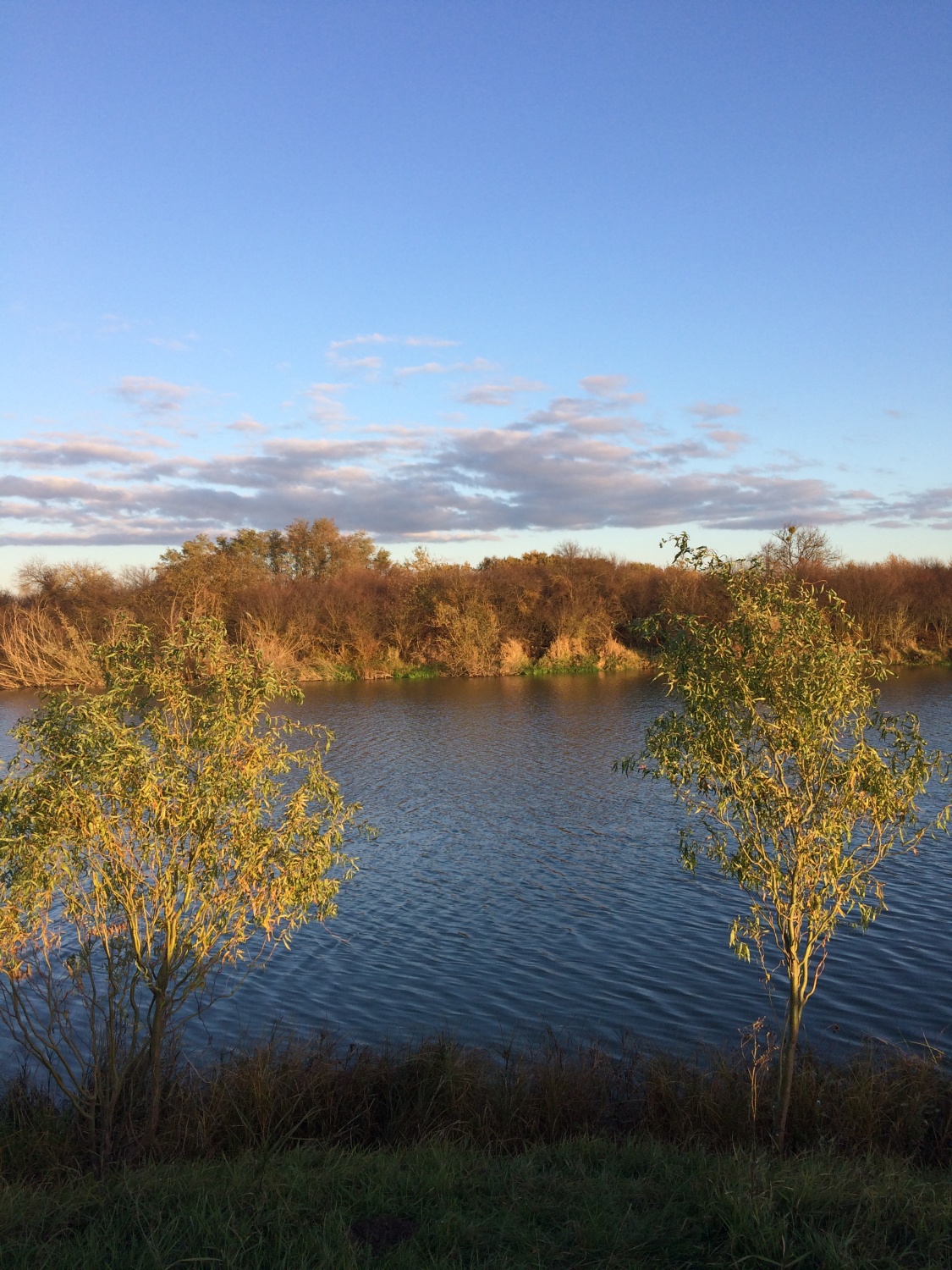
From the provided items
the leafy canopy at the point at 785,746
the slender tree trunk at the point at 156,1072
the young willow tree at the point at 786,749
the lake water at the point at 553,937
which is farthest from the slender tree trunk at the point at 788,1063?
the slender tree trunk at the point at 156,1072

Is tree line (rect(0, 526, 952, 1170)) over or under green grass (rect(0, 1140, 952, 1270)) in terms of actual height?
over

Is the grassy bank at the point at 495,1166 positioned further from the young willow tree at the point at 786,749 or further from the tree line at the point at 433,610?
the tree line at the point at 433,610

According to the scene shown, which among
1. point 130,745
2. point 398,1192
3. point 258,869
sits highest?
point 130,745

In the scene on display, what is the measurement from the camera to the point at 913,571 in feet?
216

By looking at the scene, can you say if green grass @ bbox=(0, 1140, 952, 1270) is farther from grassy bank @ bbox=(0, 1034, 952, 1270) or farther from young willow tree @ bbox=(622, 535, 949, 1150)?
young willow tree @ bbox=(622, 535, 949, 1150)

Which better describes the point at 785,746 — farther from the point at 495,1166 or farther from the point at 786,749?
the point at 495,1166

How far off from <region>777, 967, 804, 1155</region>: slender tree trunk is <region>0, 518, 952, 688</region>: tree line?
48.1 meters

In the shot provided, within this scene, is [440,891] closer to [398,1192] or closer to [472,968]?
[472,968]

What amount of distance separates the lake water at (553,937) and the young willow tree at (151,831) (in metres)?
3.56

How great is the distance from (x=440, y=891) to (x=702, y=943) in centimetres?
517

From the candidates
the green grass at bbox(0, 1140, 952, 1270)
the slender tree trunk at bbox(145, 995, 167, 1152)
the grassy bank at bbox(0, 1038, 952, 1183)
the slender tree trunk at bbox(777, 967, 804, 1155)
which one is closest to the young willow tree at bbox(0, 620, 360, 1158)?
the slender tree trunk at bbox(145, 995, 167, 1152)

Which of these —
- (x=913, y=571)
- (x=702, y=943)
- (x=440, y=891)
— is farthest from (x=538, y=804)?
(x=913, y=571)

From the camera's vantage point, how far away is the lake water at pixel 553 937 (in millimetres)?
12430

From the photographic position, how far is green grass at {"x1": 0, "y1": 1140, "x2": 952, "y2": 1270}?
5891 millimetres
